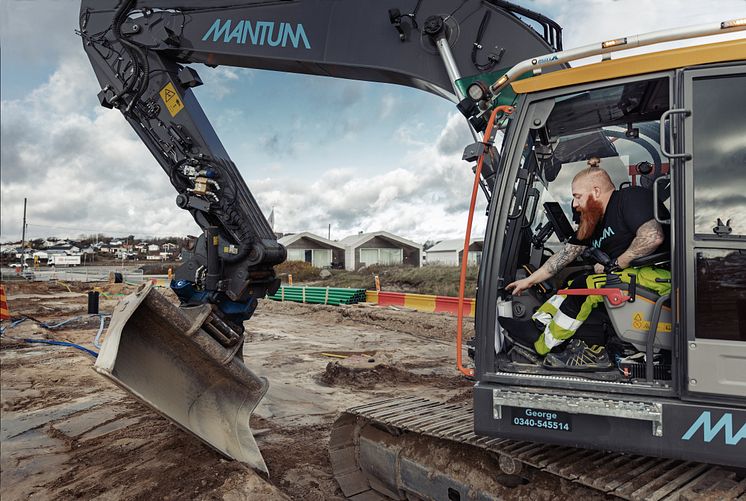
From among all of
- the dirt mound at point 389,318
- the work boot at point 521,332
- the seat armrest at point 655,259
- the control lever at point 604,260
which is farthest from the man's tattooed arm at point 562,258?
the dirt mound at point 389,318

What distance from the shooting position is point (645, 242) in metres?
2.65

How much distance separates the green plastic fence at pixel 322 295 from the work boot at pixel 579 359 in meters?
14.4

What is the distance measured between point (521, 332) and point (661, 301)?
0.74 metres

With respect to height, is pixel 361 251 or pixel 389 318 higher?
pixel 361 251

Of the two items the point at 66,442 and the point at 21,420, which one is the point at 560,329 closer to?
the point at 66,442

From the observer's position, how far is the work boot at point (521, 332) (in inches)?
115

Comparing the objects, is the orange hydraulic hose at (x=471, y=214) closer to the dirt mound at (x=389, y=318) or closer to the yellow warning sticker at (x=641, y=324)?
the yellow warning sticker at (x=641, y=324)

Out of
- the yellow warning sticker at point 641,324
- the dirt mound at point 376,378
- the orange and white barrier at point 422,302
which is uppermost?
the yellow warning sticker at point 641,324

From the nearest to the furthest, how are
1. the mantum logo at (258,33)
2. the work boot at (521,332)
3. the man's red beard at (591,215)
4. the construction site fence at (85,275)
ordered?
1. the work boot at (521,332)
2. the man's red beard at (591,215)
3. the mantum logo at (258,33)
4. the construction site fence at (85,275)

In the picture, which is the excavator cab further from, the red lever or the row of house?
the row of house

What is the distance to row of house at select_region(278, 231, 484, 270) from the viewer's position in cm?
3509

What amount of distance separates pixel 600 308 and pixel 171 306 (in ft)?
8.83

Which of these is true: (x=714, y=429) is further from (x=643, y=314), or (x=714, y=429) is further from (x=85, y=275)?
(x=85, y=275)

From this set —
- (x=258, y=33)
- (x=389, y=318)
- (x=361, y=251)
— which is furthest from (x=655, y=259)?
(x=361, y=251)
